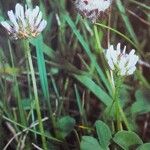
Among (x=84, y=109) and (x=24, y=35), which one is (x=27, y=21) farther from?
(x=84, y=109)

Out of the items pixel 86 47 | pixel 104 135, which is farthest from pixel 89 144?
pixel 86 47

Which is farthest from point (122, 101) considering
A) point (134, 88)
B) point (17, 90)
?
point (17, 90)

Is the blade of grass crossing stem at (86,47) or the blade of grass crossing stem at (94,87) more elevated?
the blade of grass crossing stem at (86,47)

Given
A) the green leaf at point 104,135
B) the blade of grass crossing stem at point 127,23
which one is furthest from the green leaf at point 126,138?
the blade of grass crossing stem at point 127,23

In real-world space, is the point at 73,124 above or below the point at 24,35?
below

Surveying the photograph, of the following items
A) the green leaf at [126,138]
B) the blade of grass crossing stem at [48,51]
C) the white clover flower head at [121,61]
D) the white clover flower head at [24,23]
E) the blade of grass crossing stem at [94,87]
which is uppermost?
the white clover flower head at [24,23]

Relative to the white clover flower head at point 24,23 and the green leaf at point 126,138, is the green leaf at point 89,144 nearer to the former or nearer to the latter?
the green leaf at point 126,138
